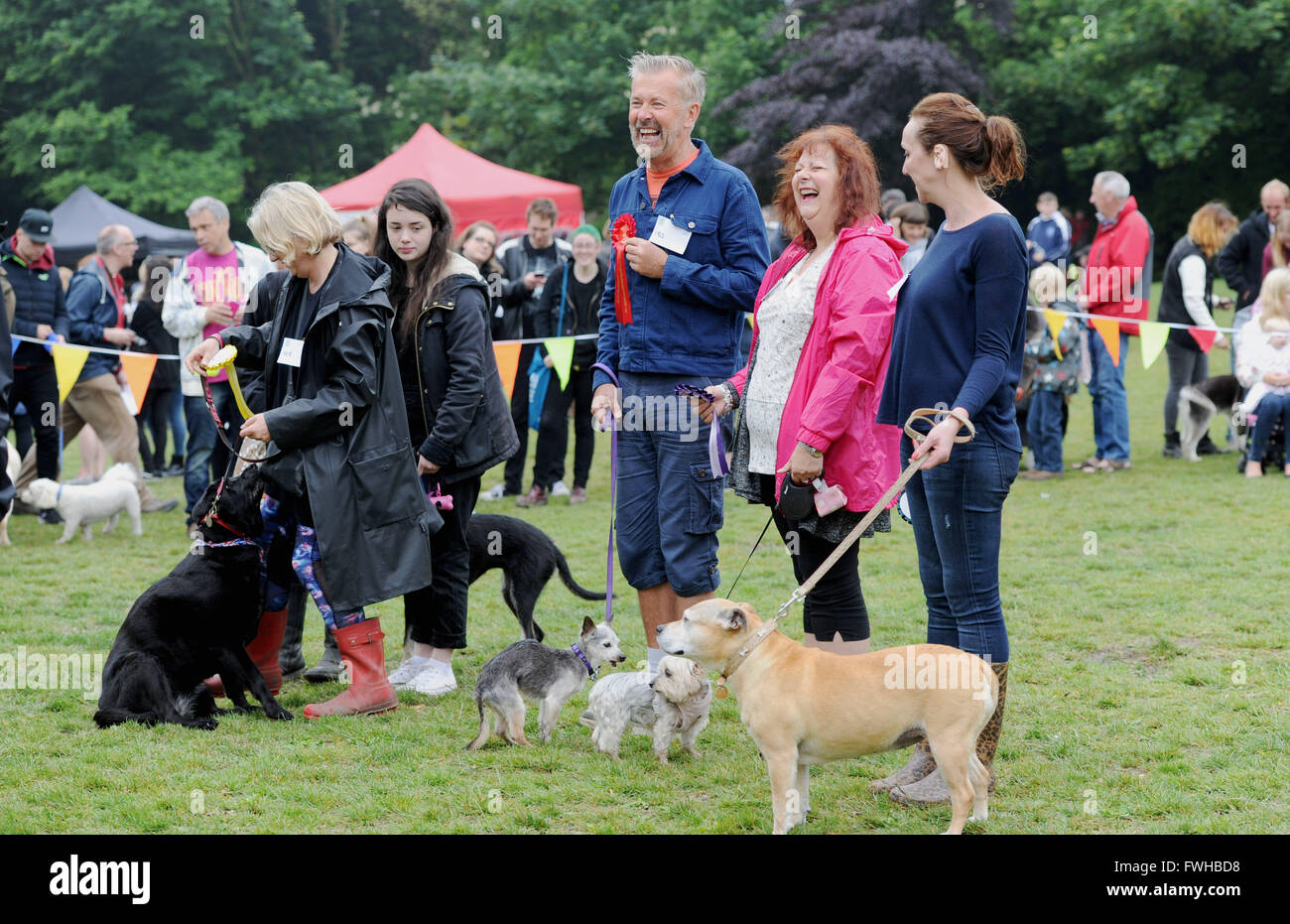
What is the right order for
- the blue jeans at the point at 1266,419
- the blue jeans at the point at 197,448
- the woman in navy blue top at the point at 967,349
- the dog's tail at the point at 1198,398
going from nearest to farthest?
the woman in navy blue top at the point at 967,349 < the blue jeans at the point at 197,448 < the blue jeans at the point at 1266,419 < the dog's tail at the point at 1198,398

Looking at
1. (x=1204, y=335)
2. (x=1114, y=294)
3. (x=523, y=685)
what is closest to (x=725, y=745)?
(x=523, y=685)

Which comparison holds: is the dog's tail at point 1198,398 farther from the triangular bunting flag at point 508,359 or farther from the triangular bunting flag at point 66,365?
the triangular bunting flag at point 66,365

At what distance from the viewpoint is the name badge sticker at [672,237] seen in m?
4.37

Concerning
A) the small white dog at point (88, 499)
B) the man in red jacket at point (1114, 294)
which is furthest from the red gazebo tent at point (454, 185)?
the man in red jacket at point (1114, 294)

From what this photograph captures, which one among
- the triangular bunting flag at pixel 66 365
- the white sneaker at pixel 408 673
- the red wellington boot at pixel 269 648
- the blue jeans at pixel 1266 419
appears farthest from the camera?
the blue jeans at pixel 1266 419

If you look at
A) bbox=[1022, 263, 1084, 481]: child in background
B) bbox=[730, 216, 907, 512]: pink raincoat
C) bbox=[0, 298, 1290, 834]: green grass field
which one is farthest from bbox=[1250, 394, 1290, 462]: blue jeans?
bbox=[730, 216, 907, 512]: pink raincoat

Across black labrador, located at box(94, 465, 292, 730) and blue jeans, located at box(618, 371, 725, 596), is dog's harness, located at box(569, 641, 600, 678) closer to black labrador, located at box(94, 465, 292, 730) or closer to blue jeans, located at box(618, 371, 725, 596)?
blue jeans, located at box(618, 371, 725, 596)

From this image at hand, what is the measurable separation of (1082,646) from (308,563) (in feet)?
10.9

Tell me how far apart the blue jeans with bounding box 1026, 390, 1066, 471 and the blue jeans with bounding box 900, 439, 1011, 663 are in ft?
22.1

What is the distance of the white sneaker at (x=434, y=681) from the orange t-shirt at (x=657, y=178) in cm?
209

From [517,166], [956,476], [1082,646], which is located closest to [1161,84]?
[517,166]

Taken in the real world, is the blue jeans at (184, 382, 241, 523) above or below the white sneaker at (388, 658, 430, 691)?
above

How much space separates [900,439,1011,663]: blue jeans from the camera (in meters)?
3.49

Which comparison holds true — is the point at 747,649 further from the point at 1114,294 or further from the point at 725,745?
the point at 1114,294
